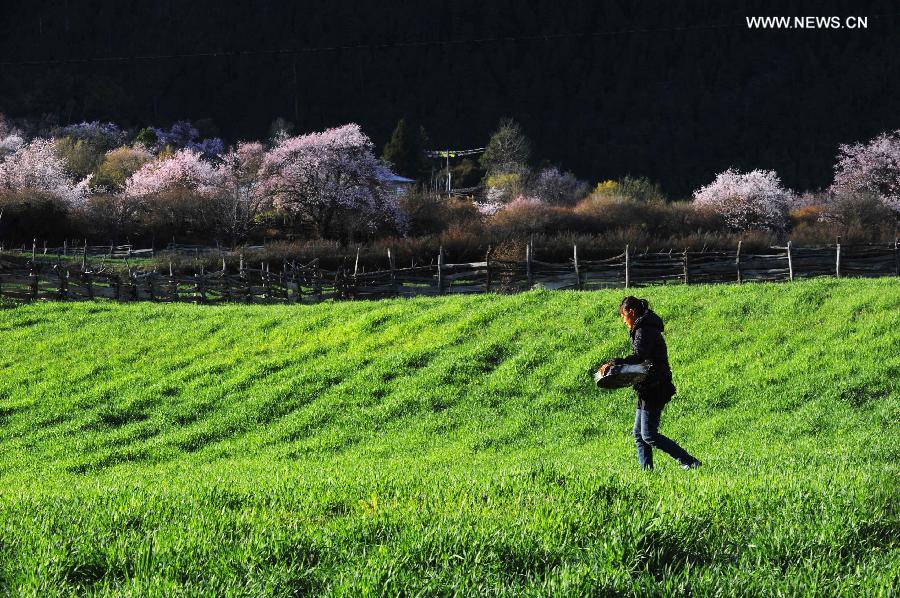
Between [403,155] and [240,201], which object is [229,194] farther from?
[403,155]

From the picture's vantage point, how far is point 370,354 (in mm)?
20062

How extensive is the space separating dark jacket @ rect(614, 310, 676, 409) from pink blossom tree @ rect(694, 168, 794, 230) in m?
63.4

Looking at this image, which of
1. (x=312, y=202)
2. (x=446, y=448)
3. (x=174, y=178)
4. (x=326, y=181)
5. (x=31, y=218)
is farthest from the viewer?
(x=174, y=178)

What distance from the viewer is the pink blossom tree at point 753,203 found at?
68688 mm

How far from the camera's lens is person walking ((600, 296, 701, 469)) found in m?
8.45

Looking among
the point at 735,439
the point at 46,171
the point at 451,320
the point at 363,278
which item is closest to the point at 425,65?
the point at 46,171

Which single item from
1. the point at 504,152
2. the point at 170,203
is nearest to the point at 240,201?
the point at 170,203

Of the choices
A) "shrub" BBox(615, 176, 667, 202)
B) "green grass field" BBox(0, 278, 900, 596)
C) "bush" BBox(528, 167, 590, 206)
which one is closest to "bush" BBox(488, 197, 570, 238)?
"bush" BBox(528, 167, 590, 206)

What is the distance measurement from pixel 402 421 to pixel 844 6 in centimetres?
19765

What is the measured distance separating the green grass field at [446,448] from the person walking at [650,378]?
52 centimetres

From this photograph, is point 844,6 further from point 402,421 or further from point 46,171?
point 402,421

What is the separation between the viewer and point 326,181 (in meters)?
59.2

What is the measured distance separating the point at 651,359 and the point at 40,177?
69.1 m

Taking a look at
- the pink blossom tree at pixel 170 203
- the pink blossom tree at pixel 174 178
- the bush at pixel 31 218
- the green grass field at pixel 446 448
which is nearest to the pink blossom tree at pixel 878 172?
the pink blossom tree at pixel 170 203
